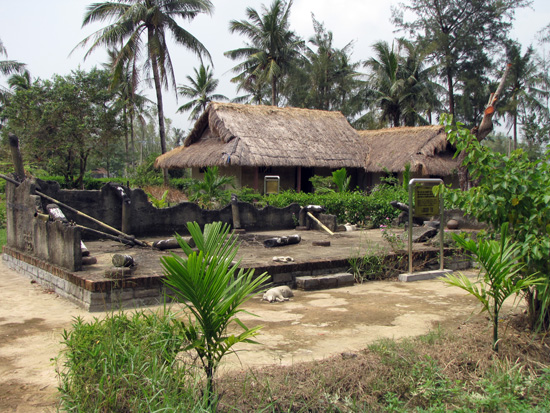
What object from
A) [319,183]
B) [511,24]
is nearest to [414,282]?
[319,183]

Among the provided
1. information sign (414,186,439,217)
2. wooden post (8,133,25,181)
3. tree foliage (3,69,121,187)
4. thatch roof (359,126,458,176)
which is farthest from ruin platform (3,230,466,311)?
tree foliage (3,69,121,187)

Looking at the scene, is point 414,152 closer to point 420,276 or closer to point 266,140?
point 266,140

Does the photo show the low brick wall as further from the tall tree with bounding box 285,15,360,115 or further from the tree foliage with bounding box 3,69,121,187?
the tall tree with bounding box 285,15,360,115

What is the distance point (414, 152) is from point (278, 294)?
1338 cm

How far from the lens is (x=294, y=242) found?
962 centimetres

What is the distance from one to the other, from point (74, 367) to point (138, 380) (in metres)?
0.42

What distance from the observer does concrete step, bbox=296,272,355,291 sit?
6957 mm

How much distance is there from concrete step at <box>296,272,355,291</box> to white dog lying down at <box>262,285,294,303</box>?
1.56ft

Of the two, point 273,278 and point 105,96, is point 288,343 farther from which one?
point 105,96

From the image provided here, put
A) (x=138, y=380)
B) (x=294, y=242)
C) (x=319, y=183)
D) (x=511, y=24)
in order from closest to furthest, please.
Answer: (x=138, y=380), (x=294, y=242), (x=319, y=183), (x=511, y=24)

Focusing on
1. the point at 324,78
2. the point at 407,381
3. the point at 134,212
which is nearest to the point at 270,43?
the point at 324,78

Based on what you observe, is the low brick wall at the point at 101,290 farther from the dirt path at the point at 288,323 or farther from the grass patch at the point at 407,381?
the grass patch at the point at 407,381

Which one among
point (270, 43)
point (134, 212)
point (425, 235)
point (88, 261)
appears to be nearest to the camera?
point (88, 261)

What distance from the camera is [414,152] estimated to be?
18344mm
